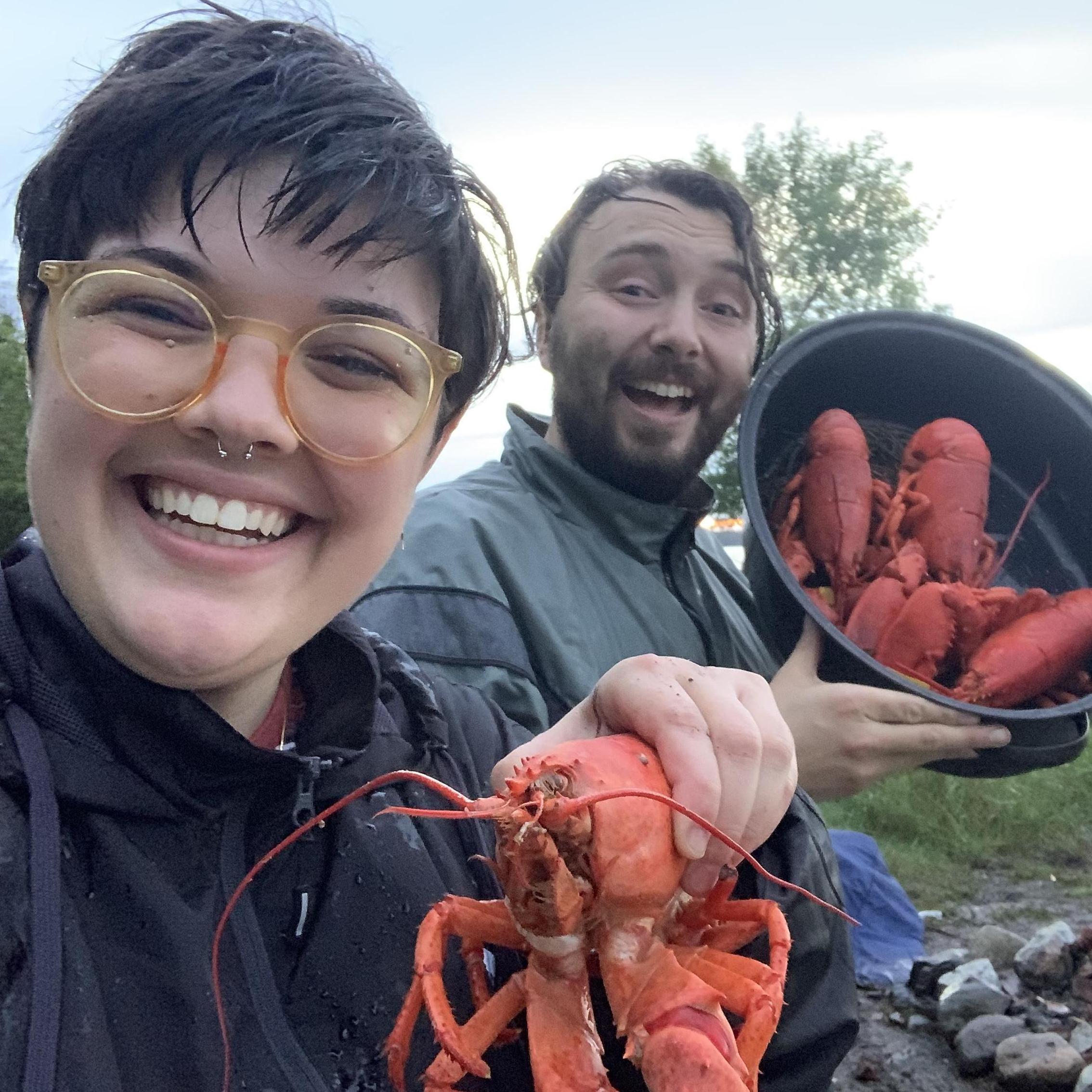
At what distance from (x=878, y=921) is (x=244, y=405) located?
11.0 ft

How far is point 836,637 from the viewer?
84.4 inches

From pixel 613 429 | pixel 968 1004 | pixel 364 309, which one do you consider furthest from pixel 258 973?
pixel 968 1004

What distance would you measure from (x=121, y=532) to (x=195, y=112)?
1.64ft

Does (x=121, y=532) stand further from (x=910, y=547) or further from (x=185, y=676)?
(x=910, y=547)

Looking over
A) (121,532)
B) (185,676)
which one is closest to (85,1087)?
(185,676)

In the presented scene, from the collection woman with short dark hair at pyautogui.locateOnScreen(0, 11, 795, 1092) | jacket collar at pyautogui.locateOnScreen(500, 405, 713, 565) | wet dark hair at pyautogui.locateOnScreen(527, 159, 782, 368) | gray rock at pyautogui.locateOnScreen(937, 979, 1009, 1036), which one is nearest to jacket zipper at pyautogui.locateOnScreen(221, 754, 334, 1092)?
woman with short dark hair at pyautogui.locateOnScreen(0, 11, 795, 1092)

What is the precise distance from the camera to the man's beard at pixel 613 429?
2.53 m

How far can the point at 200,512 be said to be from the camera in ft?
3.41

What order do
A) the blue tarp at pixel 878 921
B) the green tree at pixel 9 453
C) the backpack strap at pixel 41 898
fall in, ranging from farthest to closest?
1. the green tree at pixel 9 453
2. the blue tarp at pixel 878 921
3. the backpack strap at pixel 41 898

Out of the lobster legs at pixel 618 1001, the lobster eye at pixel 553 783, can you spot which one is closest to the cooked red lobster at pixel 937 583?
the lobster legs at pixel 618 1001

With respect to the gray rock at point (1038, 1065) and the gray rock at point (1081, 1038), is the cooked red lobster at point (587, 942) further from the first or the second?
the gray rock at point (1081, 1038)

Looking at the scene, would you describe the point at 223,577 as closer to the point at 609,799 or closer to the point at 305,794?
the point at 305,794

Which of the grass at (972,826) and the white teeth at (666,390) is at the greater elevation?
the white teeth at (666,390)

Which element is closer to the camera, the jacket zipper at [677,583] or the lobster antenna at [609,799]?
the lobster antenna at [609,799]
